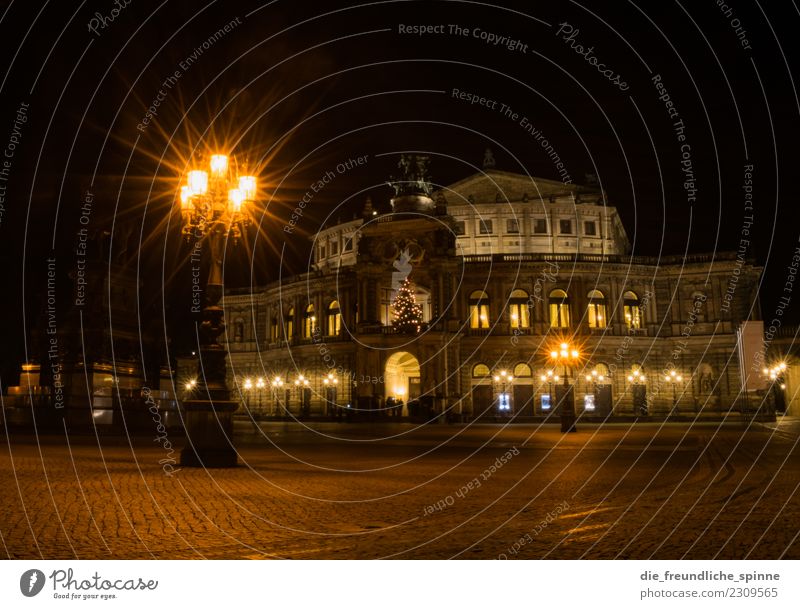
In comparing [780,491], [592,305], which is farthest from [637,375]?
[780,491]

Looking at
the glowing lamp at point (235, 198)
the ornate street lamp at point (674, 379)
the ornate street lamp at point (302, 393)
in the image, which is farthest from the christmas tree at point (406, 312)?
the glowing lamp at point (235, 198)

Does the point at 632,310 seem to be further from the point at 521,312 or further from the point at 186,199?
the point at 186,199

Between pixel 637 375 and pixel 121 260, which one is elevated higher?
pixel 121 260

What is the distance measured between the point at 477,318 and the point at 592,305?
9271 millimetres

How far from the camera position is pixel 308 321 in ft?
201

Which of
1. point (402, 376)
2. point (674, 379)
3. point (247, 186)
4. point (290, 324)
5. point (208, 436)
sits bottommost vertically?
point (674, 379)

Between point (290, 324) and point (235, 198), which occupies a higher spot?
point (290, 324)

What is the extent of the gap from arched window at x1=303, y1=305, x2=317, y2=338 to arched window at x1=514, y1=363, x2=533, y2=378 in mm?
18255

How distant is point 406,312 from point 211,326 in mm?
38377

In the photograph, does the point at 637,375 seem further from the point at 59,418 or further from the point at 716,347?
the point at 59,418

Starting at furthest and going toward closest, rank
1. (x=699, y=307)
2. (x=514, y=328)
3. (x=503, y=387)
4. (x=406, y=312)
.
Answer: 1. (x=699, y=307)
2. (x=514, y=328)
3. (x=503, y=387)
4. (x=406, y=312)

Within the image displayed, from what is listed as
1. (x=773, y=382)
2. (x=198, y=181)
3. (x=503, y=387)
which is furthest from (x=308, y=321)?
(x=198, y=181)

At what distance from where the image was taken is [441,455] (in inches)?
725

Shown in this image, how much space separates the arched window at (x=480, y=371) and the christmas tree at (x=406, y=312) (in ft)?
20.6
